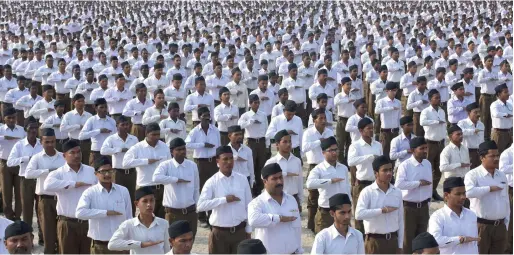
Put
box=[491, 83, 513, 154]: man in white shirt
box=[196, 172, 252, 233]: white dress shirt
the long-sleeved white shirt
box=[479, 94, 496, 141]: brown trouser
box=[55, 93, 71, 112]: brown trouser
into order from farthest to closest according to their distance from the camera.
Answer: box=[55, 93, 71, 112]: brown trouser < box=[479, 94, 496, 141]: brown trouser < box=[491, 83, 513, 154]: man in white shirt < box=[196, 172, 252, 233]: white dress shirt < the long-sleeved white shirt

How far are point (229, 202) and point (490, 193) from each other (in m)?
2.90

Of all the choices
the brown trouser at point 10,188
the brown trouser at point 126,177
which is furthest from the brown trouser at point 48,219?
the brown trouser at point 10,188

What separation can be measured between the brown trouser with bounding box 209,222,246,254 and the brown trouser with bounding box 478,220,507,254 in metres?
2.65

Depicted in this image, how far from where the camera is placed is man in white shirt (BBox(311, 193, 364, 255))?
274 inches

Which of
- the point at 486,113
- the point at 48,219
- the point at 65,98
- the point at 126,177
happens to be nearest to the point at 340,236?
the point at 48,219

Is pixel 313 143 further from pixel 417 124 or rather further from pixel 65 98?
pixel 65 98

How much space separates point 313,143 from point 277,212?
136 inches

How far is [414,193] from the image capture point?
371 inches

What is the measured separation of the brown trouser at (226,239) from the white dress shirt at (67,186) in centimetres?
165

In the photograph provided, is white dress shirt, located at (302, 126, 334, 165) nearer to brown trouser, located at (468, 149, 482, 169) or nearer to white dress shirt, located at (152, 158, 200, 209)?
white dress shirt, located at (152, 158, 200, 209)

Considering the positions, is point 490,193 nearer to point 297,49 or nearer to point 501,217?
point 501,217

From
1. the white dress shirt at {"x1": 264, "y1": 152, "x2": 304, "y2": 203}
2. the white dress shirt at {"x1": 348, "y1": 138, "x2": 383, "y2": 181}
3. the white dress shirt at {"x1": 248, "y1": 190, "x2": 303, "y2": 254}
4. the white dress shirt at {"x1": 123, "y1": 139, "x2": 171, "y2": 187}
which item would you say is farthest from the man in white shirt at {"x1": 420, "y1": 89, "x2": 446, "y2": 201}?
the white dress shirt at {"x1": 248, "y1": 190, "x2": 303, "y2": 254}

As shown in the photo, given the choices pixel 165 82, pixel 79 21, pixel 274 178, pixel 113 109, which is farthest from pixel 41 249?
pixel 79 21

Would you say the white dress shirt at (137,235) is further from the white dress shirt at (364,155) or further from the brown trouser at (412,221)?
the white dress shirt at (364,155)
